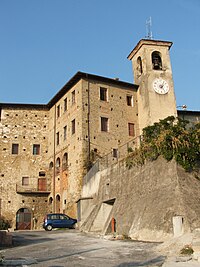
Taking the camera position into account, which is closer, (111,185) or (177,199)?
(177,199)

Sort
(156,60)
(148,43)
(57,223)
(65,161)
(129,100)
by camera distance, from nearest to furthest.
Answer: (57,223), (65,161), (148,43), (156,60), (129,100)

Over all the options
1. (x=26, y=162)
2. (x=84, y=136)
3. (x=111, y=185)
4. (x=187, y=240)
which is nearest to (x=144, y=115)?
(x=84, y=136)

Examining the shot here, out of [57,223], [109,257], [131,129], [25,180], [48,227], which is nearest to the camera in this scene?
[109,257]

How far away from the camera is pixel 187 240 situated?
11344 millimetres

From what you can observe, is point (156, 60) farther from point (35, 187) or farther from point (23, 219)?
point (23, 219)

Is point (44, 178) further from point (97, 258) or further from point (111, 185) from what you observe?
point (97, 258)

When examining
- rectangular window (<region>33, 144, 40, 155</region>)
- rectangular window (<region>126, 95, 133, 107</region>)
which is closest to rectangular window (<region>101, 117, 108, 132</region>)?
rectangular window (<region>126, 95, 133, 107</region>)

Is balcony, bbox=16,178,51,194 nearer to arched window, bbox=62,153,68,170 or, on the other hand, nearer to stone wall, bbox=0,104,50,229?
stone wall, bbox=0,104,50,229

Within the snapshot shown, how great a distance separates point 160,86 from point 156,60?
120 inches

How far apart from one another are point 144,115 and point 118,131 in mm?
2895

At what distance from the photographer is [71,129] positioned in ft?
105

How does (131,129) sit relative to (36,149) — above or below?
above

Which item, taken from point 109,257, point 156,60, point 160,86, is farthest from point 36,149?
Result: point 109,257

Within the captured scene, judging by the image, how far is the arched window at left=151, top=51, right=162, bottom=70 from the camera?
109 feet
